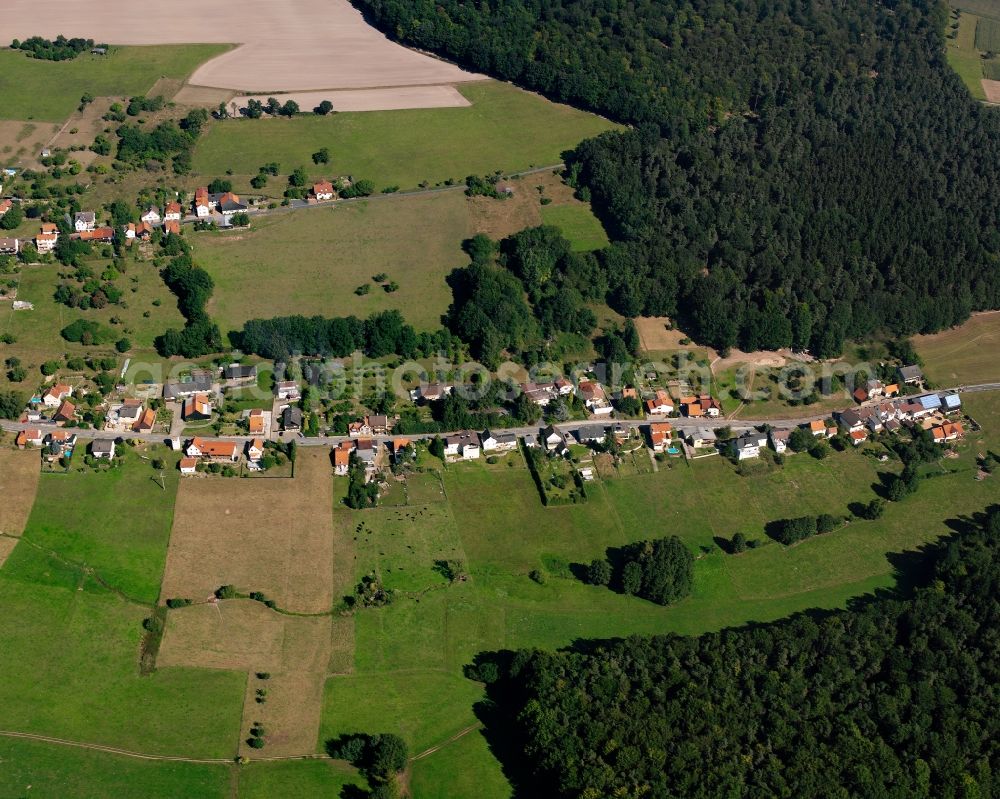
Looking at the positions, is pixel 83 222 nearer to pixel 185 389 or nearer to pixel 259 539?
pixel 185 389

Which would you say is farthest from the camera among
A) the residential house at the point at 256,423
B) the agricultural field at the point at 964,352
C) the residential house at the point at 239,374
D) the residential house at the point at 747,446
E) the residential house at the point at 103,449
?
the agricultural field at the point at 964,352

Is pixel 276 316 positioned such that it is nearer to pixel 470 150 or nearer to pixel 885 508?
pixel 470 150

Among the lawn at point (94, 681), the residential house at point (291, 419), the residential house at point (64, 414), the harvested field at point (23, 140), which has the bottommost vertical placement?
the lawn at point (94, 681)

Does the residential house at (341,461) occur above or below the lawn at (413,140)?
below

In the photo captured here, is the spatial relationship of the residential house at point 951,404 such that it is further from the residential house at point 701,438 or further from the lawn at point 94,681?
the lawn at point 94,681

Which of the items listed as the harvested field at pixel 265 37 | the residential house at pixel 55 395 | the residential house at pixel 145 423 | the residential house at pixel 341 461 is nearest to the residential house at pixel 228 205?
the harvested field at pixel 265 37

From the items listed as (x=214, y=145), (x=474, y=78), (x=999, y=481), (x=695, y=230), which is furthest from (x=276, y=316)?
(x=999, y=481)

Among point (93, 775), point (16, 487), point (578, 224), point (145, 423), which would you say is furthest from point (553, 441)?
point (93, 775)
